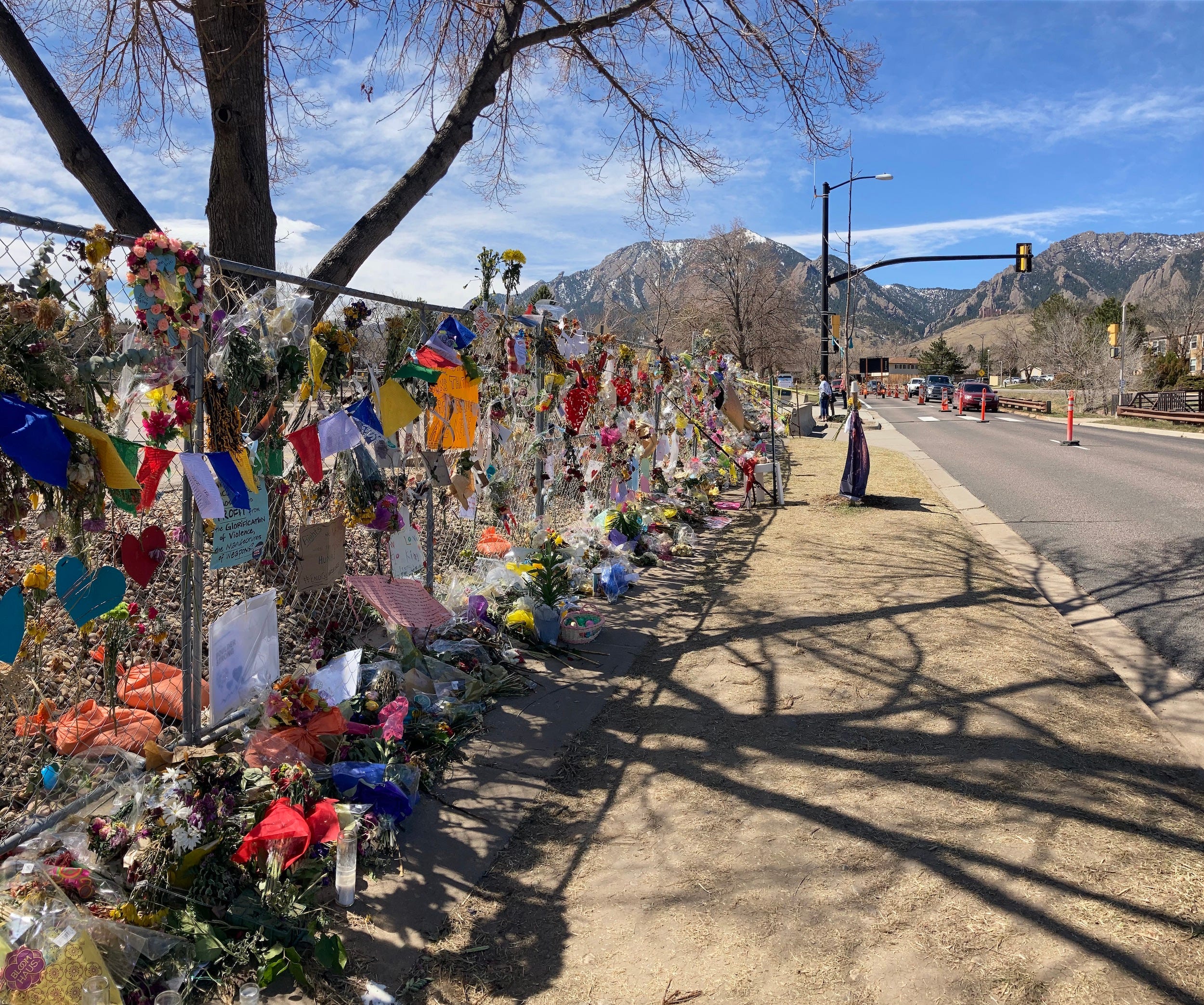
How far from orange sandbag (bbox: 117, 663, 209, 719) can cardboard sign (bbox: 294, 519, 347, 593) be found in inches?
25.4

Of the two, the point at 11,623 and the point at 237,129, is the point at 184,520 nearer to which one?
the point at 11,623

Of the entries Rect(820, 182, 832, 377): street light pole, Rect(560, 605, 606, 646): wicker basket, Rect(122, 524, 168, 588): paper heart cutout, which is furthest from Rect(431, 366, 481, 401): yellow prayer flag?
Rect(820, 182, 832, 377): street light pole

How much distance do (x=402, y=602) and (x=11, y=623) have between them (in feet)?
7.58

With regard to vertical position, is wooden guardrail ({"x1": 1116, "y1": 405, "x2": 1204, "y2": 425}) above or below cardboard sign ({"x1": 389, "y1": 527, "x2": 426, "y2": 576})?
above

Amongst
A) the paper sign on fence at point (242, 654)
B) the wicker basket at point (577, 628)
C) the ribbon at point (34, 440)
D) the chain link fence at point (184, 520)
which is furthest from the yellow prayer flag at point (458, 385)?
the ribbon at point (34, 440)

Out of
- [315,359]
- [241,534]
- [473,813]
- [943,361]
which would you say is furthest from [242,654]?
[943,361]

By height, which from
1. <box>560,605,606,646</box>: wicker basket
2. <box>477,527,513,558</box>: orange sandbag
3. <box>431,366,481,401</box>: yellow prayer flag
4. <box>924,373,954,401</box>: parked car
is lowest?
<box>560,605,606,646</box>: wicker basket

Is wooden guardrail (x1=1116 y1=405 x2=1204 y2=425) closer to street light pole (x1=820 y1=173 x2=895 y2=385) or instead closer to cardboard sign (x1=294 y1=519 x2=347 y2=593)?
street light pole (x1=820 y1=173 x2=895 y2=385)

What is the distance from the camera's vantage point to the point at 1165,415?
88.9 ft

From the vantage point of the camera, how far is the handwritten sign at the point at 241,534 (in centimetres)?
315

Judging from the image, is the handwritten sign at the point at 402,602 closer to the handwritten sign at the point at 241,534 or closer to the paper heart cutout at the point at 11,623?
the handwritten sign at the point at 241,534

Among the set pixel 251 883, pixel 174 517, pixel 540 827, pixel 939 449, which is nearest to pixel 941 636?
pixel 540 827

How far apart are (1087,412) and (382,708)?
41.5 m

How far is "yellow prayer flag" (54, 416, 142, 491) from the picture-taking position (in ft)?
7.93
